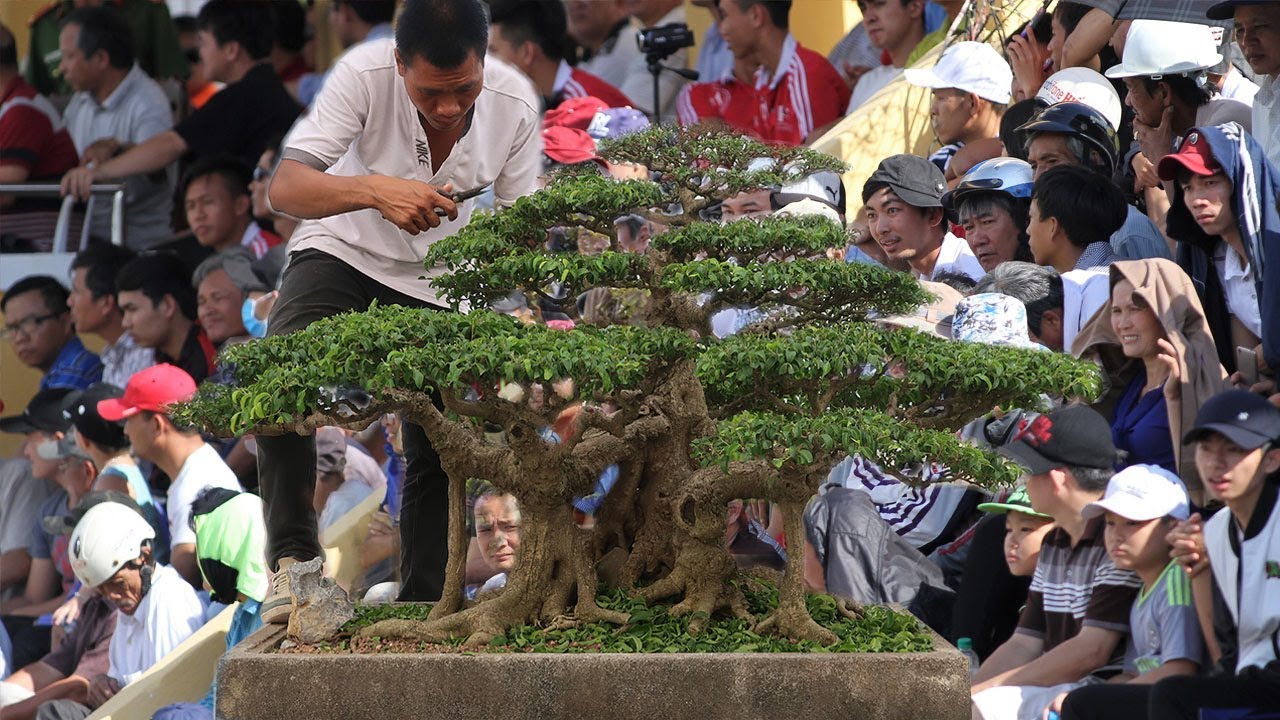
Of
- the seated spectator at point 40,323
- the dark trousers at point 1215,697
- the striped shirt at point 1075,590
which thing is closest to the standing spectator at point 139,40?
the seated spectator at point 40,323

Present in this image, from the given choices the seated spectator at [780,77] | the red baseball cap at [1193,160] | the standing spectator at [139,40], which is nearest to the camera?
the red baseball cap at [1193,160]

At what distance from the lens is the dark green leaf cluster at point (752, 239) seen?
4078 millimetres

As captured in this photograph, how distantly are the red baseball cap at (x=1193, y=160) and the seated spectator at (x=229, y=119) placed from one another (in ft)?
19.8

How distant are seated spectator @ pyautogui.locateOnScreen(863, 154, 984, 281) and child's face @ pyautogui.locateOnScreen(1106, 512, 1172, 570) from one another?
6.16 feet

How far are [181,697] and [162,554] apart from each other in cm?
115

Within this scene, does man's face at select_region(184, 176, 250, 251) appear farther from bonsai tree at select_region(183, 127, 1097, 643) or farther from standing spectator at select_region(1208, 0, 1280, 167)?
standing spectator at select_region(1208, 0, 1280, 167)

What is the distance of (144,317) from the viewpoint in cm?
872

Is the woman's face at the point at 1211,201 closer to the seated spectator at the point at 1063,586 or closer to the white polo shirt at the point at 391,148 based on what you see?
the seated spectator at the point at 1063,586

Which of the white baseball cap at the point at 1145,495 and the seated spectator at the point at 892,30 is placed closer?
the white baseball cap at the point at 1145,495

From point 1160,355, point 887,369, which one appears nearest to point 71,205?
point 1160,355

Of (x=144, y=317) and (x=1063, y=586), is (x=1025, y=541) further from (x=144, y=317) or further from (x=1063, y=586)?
(x=144, y=317)

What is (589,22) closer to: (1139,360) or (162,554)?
(162,554)

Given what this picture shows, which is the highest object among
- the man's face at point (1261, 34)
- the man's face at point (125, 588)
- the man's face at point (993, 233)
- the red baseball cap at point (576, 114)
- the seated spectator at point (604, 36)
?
the man's face at point (1261, 34)

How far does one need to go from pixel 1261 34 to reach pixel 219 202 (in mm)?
5917
